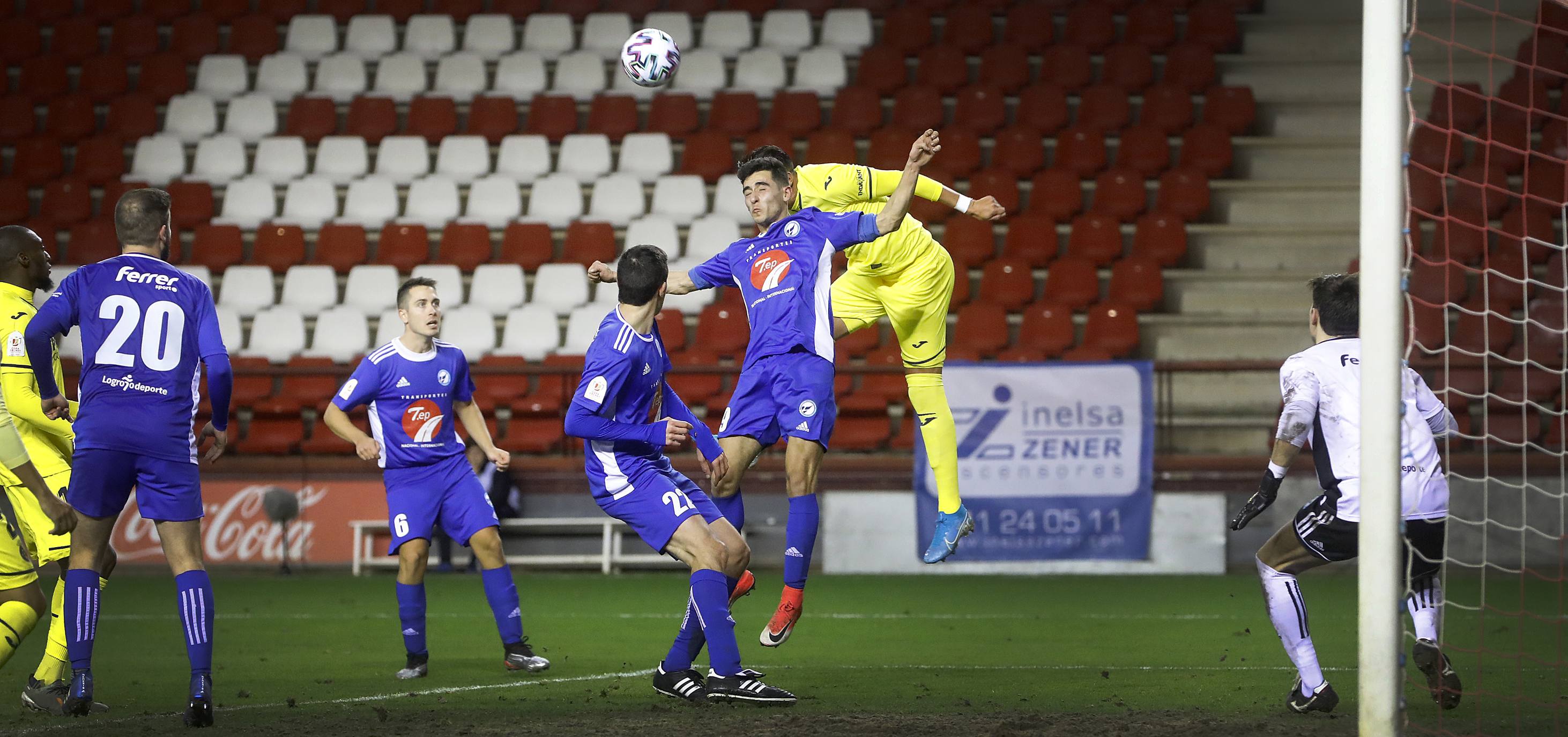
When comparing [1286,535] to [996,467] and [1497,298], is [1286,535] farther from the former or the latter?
[1497,298]

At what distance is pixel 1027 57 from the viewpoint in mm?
16609

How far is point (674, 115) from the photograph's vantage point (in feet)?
53.3

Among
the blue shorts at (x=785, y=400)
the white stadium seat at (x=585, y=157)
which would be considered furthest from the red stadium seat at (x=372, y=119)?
the blue shorts at (x=785, y=400)

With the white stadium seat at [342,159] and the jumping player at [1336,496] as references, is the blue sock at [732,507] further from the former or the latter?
the white stadium seat at [342,159]

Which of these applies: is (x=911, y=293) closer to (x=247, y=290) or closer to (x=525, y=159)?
(x=525, y=159)

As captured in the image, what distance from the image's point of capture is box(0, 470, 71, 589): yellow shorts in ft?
18.8

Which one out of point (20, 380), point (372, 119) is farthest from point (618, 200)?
point (20, 380)

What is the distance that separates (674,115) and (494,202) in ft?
7.63

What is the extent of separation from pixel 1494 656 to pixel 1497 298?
7785 millimetres

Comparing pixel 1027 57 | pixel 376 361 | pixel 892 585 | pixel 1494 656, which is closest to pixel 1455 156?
pixel 1027 57

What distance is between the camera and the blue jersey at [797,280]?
20.3 feet

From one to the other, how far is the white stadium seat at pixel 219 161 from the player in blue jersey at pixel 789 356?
37.9 ft

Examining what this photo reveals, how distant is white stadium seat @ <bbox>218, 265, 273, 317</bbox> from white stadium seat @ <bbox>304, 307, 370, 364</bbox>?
0.82 m

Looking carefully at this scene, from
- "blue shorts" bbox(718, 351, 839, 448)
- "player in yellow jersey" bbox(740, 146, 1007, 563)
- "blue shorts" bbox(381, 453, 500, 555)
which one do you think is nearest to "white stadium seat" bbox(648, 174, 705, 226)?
"player in yellow jersey" bbox(740, 146, 1007, 563)
